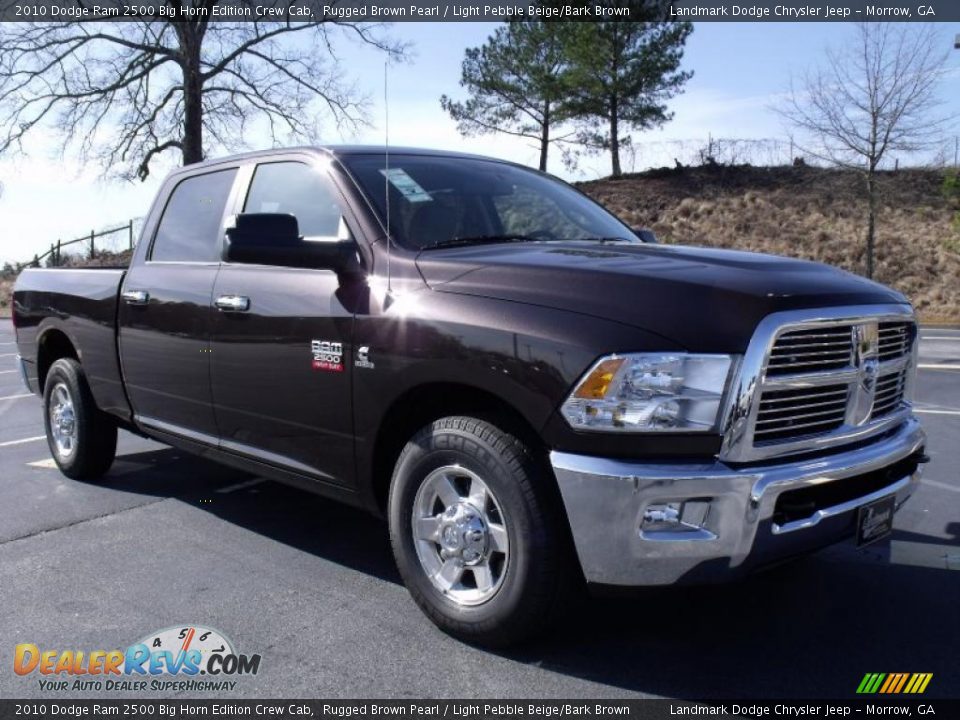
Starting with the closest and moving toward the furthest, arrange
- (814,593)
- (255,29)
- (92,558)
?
1. (814,593)
2. (92,558)
3. (255,29)

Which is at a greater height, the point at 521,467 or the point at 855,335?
the point at 855,335

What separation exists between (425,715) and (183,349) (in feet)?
8.10

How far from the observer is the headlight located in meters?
A: 2.75

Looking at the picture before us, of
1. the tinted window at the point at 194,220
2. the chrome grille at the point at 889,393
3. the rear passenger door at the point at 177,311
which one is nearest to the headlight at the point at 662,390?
the chrome grille at the point at 889,393

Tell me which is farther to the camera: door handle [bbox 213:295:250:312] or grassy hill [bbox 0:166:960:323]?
grassy hill [bbox 0:166:960:323]

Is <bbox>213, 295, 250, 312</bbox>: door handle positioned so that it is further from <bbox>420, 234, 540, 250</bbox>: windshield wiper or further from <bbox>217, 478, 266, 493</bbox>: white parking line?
<bbox>217, 478, 266, 493</bbox>: white parking line

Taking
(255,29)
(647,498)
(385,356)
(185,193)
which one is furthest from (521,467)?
(255,29)

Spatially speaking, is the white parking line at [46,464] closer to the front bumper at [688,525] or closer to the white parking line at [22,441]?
the white parking line at [22,441]

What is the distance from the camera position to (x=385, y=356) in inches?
135

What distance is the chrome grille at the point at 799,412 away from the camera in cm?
284

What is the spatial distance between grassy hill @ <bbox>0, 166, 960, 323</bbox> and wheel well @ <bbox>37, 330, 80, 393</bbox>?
2032cm

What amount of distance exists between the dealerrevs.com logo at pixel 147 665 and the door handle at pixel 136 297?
2.07 m

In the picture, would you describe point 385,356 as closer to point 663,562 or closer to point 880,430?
point 663,562

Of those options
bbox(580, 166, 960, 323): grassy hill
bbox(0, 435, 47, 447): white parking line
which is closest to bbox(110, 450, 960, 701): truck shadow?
bbox(0, 435, 47, 447): white parking line
